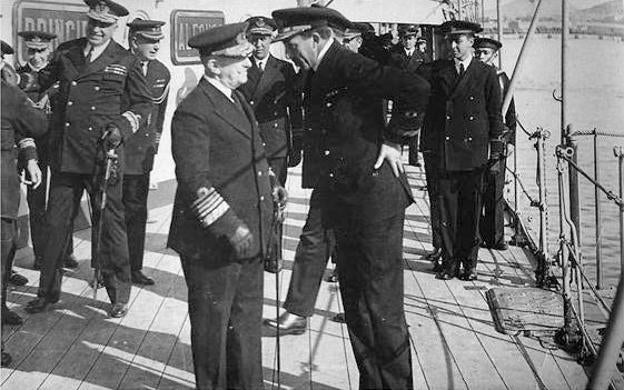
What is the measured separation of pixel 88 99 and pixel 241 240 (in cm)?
112

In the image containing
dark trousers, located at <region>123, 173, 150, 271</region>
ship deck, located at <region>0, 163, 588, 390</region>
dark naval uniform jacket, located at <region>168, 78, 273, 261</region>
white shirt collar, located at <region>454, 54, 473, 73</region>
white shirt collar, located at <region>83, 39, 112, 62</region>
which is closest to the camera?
dark naval uniform jacket, located at <region>168, 78, 273, 261</region>

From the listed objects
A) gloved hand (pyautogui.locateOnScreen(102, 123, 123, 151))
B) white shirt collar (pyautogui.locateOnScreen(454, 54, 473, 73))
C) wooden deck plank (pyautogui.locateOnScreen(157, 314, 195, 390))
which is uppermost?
white shirt collar (pyautogui.locateOnScreen(454, 54, 473, 73))

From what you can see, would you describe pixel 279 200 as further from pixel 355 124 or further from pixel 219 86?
pixel 219 86

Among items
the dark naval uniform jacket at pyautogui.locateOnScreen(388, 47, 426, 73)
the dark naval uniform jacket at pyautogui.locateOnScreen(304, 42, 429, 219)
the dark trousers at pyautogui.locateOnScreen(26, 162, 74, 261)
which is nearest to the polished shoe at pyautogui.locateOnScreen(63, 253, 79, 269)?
the dark trousers at pyautogui.locateOnScreen(26, 162, 74, 261)

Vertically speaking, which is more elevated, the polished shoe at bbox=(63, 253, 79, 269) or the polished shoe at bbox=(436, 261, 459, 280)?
the polished shoe at bbox=(63, 253, 79, 269)

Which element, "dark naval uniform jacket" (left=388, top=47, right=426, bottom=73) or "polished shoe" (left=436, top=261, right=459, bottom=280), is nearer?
"polished shoe" (left=436, top=261, right=459, bottom=280)

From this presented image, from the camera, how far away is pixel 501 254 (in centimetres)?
458

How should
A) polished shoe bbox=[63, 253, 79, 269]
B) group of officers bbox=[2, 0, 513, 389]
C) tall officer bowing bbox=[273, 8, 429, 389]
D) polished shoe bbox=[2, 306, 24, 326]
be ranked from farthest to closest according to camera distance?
polished shoe bbox=[63, 253, 79, 269] < polished shoe bbox=[2, 306, 24, 326] < tall officer bowing bbox=[273, 8, 429, 389] < group of officers bbox=[2, 0, 513, 389]

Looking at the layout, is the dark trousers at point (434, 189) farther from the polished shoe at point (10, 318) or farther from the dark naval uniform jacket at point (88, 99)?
the polished shoe at point (10, 318)

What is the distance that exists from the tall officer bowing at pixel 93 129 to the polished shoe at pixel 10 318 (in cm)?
11

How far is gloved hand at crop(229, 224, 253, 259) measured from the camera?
7.20 ft

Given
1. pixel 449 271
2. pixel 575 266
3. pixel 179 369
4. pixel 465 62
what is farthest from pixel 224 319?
pixel 465 62

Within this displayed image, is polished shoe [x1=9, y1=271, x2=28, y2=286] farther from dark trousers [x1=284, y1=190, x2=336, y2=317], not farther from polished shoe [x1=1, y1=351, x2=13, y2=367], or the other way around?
dark trousers [x1=284, y1=190, x2=336, y2=317]

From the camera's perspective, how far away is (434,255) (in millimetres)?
4227
